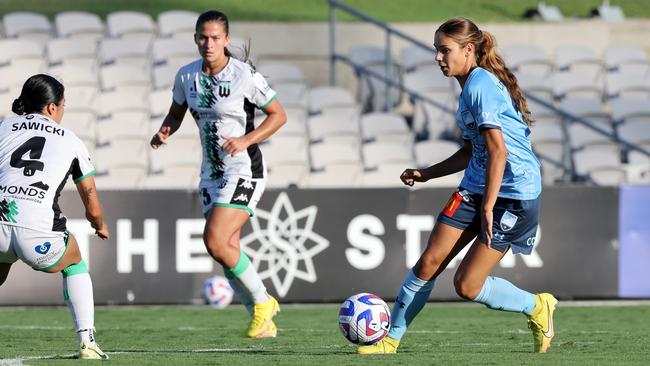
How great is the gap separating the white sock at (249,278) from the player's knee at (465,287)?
7.23 feet

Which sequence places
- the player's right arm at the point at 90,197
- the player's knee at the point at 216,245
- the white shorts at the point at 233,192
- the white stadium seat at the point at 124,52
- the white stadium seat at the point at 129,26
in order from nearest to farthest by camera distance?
1. the player's right arm at the point at 90,197
2. the player's knee at the point at 216,245
3. the white shorts at the point at 233,192
4. the white stadium seat at the point at 124,52
5. the white stadium seat at the point at 129,26

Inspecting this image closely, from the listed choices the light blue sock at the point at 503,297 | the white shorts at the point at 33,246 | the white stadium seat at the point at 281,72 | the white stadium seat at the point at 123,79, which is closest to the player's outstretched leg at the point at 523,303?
the light blue sock at the point at 503,297

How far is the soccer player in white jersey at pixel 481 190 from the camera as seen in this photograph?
6941 mm

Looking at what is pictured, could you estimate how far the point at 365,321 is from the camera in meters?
7.30

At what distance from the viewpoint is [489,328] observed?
10266mm

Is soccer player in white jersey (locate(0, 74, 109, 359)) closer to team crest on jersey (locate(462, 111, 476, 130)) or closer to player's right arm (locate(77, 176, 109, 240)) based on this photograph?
player's right arm (locate(77, 176, 109, 240))

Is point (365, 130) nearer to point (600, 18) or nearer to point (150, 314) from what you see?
point (150, 314)

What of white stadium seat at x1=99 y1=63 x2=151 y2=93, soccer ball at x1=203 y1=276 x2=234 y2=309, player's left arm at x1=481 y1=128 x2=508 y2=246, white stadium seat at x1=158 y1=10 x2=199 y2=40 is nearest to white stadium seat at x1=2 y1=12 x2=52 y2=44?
white stadium seat at x1=99 y1=63 x2=151 y2=93

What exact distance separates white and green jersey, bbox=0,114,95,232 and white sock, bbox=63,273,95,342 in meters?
Result: 0.32

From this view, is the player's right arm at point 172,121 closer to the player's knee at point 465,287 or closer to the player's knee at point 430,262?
the player's knee at point 430,262

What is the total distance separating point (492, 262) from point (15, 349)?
10.5 ft

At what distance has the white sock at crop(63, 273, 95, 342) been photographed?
22.5 feet

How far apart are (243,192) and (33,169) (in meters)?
2.37

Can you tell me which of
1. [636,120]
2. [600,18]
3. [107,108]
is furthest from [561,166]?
[600,18]
